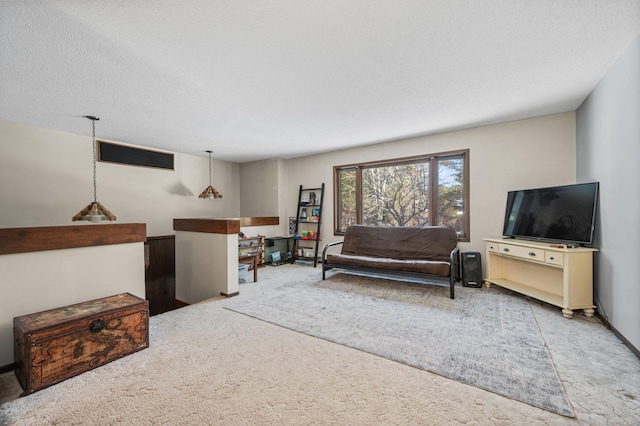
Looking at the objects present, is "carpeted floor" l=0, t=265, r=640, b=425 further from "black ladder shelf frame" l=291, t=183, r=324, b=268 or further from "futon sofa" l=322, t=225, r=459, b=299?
"black ladder shelf frame" l=291, t=183, r=324, b=268

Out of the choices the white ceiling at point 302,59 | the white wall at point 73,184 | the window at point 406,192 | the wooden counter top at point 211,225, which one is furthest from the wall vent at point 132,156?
the window at point 406,192

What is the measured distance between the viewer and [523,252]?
3.25 meters

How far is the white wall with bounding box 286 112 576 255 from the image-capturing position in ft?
11.9

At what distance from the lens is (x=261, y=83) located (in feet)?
8.75

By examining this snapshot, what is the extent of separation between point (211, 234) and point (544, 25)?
159 inches

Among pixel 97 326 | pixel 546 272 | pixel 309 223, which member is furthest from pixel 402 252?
pixel 97 326

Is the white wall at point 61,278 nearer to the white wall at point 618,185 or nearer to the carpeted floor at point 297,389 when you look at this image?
the carpeted floor at point 297,389

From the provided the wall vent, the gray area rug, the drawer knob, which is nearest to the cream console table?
the gray area rug

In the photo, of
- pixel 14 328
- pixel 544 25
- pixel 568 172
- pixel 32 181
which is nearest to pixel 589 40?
pixel 544 25

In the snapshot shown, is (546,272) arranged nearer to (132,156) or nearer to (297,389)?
(297,389)

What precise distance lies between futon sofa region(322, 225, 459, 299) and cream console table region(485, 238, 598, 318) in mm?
551

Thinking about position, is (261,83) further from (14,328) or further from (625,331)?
(625,331)

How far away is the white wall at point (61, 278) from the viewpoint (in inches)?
78.7

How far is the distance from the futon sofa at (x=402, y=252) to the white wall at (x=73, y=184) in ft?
11.5
